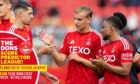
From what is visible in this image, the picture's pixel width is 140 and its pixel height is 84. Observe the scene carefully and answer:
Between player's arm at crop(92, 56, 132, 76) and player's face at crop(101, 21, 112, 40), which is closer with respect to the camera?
player's arm at crop(92, 56, 132, 76)

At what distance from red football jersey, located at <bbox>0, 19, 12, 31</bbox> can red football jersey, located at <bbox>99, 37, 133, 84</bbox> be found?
1340 mm

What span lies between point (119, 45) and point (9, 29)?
1517mm

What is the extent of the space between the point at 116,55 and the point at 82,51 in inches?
19.2

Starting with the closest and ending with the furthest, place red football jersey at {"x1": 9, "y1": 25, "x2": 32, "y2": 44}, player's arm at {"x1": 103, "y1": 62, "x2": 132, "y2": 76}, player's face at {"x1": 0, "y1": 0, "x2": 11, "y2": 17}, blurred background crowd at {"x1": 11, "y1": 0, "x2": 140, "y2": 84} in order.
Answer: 1. red football jersey at {"x1": 9, "y1": 25, "x2": 32, "y2": 44}
2. player's arm at {"x1": 103, "y1": 62, "x2": 132, "y2": 76}
3. player's face at {"x1": 0, "y1": 0, "x2": 11, "y2": 17}
4. blurred background crowd at {"x1": 11, "y1": 0, "x2": 140, "y2": 84}

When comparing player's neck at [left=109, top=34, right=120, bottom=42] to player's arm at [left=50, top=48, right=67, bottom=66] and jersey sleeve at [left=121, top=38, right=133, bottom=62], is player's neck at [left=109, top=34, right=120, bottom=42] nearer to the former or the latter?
jersey sleeve at [left=121, top=38, right=133, bottom=62]

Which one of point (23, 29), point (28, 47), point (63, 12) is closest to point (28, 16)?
point (23, 29)

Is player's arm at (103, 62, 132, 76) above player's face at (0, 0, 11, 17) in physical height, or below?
below

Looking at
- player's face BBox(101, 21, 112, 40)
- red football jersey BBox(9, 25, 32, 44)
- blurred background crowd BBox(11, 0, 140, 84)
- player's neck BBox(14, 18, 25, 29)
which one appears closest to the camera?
red football jersey BBox(9, 25, 32, 44)

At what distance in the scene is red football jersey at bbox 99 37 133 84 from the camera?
9617 millimetres

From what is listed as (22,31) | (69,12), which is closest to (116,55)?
(22,31)

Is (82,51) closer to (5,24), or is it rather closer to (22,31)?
(22,31)

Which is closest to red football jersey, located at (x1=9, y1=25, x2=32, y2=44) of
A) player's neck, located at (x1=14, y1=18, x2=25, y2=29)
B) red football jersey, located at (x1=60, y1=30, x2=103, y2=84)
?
player's neck, located at (x1=14, y1=18, x2=25, y2=29)

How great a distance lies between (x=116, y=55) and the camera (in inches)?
380

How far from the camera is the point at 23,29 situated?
9750 mm
